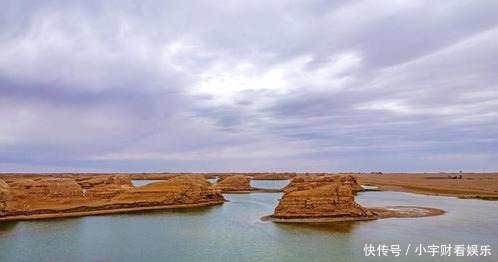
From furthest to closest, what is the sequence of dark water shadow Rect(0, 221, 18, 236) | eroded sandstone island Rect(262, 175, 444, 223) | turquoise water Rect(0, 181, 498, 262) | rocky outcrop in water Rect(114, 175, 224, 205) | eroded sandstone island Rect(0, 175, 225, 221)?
rocky outcrop in water Rect(114, 175, 224, 205), eroded sandstone island Rect(0, 175, 225, 221), eroded sandstone island Rect(262, 175, 444, 223), dark water shadow Rect(0, 221, 18, 236), turquoise water Rect(0, 181, 498, 262)

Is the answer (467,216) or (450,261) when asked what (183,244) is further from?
(467,216)

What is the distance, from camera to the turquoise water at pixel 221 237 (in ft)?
105

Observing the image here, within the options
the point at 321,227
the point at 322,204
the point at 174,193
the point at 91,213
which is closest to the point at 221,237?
the point at 321,227

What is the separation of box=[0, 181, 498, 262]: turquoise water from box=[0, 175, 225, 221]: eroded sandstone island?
17.0ft

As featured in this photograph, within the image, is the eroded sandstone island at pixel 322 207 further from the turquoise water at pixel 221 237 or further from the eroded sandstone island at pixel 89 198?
the eroded sandstone island at pixel 89 198

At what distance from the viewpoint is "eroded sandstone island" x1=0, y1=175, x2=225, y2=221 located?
186 feet

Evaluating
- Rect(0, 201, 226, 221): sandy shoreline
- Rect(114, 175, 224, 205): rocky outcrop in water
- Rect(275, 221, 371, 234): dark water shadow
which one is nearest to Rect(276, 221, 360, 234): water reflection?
Rect(275, 221, 371, 234): dark water shadow

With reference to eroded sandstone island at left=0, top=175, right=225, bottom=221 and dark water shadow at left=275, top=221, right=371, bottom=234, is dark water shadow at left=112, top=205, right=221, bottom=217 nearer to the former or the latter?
eroded sandstone island at left=0, top=175, right=225, bottom=221

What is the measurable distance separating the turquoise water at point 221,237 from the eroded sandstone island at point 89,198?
17.0 feet

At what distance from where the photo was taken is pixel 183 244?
3647 centimetres

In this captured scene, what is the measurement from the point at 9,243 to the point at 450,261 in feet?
107

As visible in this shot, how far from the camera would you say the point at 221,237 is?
39438 mm

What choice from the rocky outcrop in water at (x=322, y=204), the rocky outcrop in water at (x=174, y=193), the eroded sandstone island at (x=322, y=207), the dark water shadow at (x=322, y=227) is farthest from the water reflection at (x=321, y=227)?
the rocky outcrop in water at (x=174, y=193)

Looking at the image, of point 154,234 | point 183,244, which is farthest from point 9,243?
point 183,244
